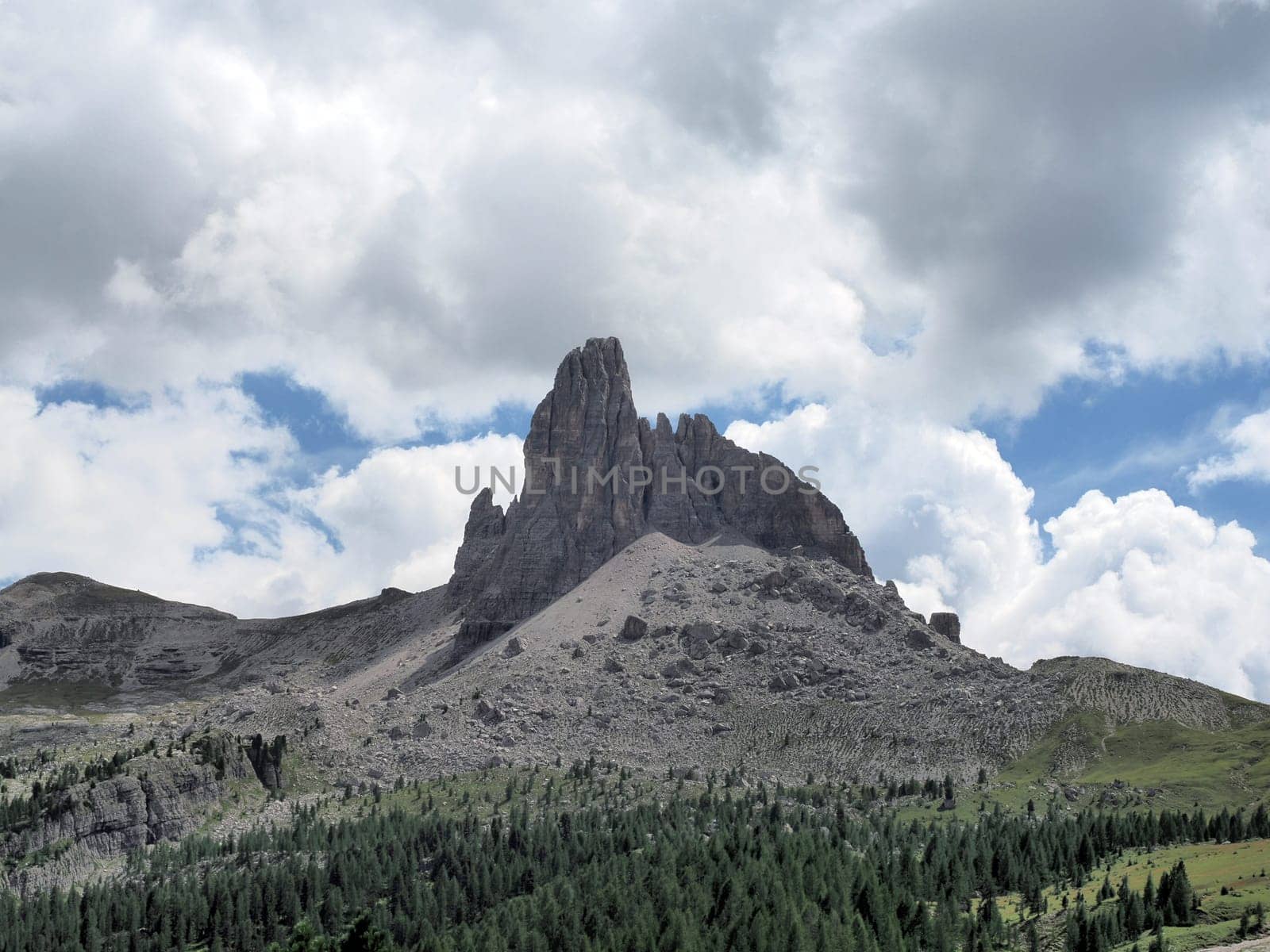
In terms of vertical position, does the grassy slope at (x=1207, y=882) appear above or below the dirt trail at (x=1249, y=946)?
above

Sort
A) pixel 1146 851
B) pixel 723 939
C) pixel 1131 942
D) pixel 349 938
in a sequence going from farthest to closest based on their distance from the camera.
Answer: pixel 1146 851
pixel 723 939
pixel 1131 942
pixel 349 938

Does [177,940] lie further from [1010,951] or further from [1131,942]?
[1131,942]

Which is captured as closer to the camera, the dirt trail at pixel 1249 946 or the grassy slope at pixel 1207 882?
Result: the dirt trail at pixel 1249 946

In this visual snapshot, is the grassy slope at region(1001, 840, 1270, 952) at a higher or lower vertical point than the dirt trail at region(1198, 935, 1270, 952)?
higher

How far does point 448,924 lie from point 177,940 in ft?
137

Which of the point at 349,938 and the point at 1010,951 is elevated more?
the point at 349,938

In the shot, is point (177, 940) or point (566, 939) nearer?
point (566, 939)

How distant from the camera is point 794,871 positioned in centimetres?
17600

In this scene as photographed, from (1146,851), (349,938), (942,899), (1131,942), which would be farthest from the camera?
(1146,851)

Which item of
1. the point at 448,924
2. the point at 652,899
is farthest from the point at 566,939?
the point at 448,924

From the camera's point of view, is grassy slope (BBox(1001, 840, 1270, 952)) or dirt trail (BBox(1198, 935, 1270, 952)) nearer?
dirt trail (BBox(1198, 935, 1270, 952))

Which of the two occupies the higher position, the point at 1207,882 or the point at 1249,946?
the point at 1207,882

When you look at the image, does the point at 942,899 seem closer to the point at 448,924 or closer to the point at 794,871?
the point at 794,871

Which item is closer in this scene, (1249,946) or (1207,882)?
(1249,946)
